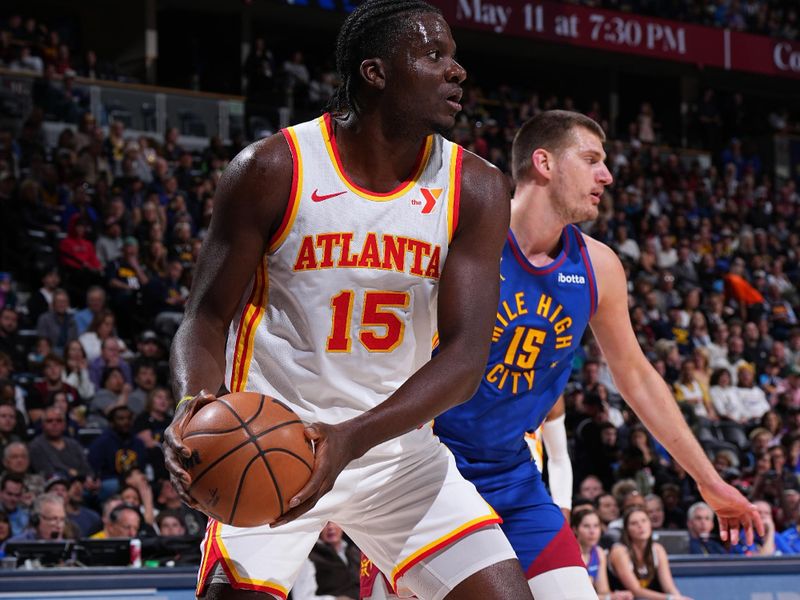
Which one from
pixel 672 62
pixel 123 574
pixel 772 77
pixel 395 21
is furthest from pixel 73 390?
pixel 772 77

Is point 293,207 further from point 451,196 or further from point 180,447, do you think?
point 180,447

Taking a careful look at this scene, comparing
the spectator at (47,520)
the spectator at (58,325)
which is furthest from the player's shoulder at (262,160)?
the spectator at (58,325)

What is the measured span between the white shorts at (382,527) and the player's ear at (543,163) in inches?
56.8

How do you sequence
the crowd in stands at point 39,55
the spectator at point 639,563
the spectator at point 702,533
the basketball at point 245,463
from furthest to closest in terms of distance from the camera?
the crowd in stands at point 39,55 → the spectator at point 702,533 → the spectator at point 639,563 → the basketball at point 245,463

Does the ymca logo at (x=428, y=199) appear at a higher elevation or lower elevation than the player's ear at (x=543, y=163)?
lower

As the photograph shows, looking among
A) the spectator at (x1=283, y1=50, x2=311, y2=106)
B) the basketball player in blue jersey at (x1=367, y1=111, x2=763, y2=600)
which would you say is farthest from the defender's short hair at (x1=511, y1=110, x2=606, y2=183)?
the spectator at (x1=283, y1=50, x2=311, y2=106)

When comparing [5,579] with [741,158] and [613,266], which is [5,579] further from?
[741,158]

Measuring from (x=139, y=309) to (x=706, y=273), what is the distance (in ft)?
27.1

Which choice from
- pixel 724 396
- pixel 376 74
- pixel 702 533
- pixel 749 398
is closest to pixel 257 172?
pixel 376 74

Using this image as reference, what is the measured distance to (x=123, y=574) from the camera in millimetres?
5113

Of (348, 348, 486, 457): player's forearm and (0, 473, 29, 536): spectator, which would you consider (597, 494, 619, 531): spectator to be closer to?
(0, 473, 29, 536): spectator

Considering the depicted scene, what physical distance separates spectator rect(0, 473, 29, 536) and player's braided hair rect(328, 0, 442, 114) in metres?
5.36

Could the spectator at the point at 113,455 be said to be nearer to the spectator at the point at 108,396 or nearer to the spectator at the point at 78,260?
the spectator at the point at 108,396

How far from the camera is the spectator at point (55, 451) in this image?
25.7ft
